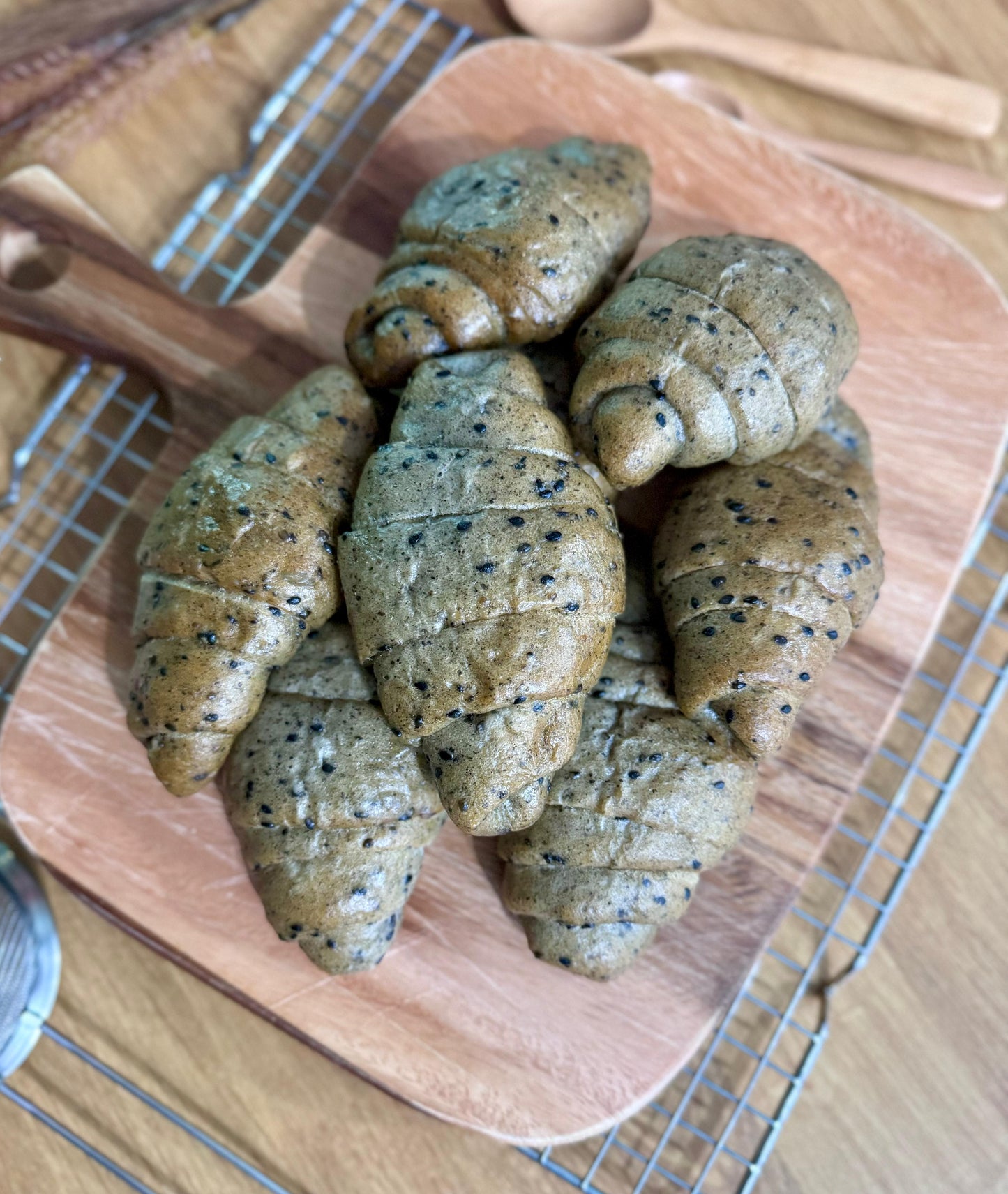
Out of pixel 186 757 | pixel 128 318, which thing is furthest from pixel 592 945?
pixel 128 318

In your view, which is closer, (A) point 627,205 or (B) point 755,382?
(B) point 755,382

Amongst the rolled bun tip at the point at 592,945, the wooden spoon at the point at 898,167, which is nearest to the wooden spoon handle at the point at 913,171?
the wooden spoon at the point at 898,167

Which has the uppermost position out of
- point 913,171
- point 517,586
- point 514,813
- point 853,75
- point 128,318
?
point 853,75

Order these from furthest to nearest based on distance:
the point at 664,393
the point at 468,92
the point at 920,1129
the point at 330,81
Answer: the point at 330,81
the point at 468,92
the point at 920,1129
the point at 664,393

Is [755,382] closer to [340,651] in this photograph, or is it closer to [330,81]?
[340,651]

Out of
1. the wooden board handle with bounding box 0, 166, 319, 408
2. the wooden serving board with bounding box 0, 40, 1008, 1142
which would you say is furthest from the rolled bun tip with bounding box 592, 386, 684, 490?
the wooden board handle with bounding box 0, 166, 319, 408

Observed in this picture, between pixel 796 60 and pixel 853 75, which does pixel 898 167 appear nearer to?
pixel 853 75

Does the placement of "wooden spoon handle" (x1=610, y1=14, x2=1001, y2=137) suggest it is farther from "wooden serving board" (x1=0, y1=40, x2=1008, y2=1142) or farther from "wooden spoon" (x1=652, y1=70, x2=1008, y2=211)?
"wooden serving board" (x1=0, y1=40, x2=1008, y2=1142)

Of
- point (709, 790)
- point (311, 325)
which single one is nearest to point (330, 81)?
point (311, 325)
